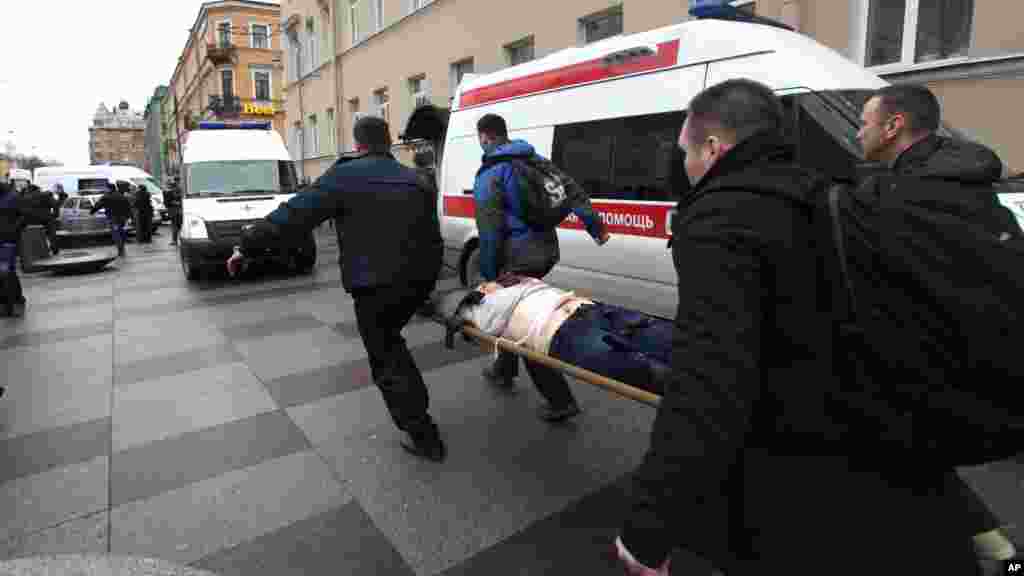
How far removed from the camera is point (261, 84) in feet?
148

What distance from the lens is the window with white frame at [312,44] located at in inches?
945

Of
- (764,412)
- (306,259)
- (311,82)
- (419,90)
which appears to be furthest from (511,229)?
(311,82)

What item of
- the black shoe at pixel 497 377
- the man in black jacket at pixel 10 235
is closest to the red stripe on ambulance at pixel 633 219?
the black shoe at pixel 497 377

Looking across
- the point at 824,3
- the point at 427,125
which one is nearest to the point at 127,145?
the point at 427,125

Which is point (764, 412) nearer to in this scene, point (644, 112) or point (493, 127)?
point (493, 127)

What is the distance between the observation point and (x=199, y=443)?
156 inches

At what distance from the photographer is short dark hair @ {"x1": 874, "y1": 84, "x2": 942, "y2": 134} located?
9.21 ft

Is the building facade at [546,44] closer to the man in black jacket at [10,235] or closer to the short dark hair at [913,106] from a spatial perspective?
the short dark hair at [913,106]

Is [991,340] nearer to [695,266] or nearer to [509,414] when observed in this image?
[695,266]

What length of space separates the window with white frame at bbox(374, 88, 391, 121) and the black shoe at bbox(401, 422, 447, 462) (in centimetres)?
1653

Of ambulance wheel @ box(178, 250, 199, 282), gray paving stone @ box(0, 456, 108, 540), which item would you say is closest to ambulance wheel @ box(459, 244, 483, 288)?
gray paving stone @ box(0, 456, 108, 540)

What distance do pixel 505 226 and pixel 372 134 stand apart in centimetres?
100

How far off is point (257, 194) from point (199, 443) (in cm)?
728

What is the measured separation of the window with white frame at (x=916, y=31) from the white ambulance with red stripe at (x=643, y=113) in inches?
112
